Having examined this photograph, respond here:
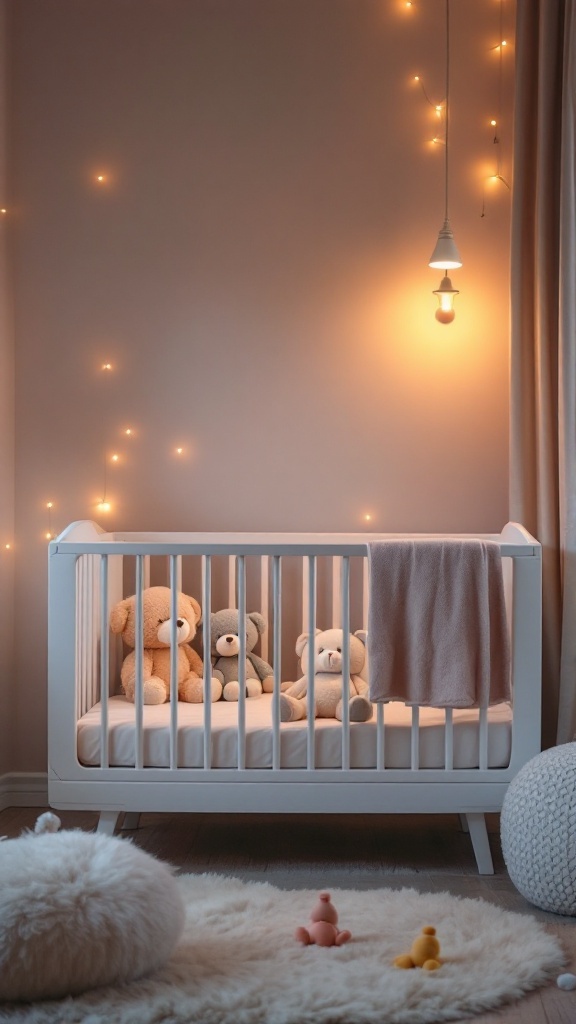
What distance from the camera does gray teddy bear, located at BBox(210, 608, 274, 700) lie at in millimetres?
2965

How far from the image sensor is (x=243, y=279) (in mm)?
3279

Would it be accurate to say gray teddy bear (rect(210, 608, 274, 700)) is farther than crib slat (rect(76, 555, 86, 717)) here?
Yes

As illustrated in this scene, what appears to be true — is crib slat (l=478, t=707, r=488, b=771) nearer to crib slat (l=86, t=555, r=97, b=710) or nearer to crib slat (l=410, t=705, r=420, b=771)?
crib slat (l=410, t=705, r=420, b=771)

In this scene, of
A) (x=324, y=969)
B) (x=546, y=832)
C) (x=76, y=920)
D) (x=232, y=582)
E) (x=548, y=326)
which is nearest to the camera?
(x=76, y=920)

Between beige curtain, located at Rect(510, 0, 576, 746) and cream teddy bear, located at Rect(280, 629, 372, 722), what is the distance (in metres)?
0.54

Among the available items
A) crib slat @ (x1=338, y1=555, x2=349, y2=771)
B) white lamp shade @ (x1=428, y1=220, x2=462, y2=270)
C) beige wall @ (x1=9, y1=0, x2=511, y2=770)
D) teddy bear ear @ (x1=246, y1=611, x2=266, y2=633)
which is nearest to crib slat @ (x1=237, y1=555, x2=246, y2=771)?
crib slat @ (x1=338, y1=555, x2=349, y2=771)

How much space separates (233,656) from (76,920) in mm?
1223

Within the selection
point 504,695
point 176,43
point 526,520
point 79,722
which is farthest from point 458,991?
point 176,43

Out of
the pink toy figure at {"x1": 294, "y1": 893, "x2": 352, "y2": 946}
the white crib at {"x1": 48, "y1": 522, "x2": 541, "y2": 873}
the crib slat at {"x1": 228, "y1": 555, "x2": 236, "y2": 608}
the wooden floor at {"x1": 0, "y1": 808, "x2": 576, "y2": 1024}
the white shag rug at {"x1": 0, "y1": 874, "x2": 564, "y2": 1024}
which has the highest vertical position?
the crib slat at {"x1": 228, "y1": 555, "x2": 236, "y2": 608}

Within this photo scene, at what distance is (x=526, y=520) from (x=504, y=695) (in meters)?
0.62

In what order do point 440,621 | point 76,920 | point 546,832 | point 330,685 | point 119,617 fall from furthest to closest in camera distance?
point 119,617 < point 330,685 < point 440,621 < point 546,832 < point 76,920

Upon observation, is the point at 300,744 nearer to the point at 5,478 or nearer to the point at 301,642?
the point at 301,642

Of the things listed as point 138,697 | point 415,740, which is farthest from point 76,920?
point 415,740

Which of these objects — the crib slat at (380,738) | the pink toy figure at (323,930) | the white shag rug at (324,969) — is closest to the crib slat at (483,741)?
the crib slat at (380,738)
